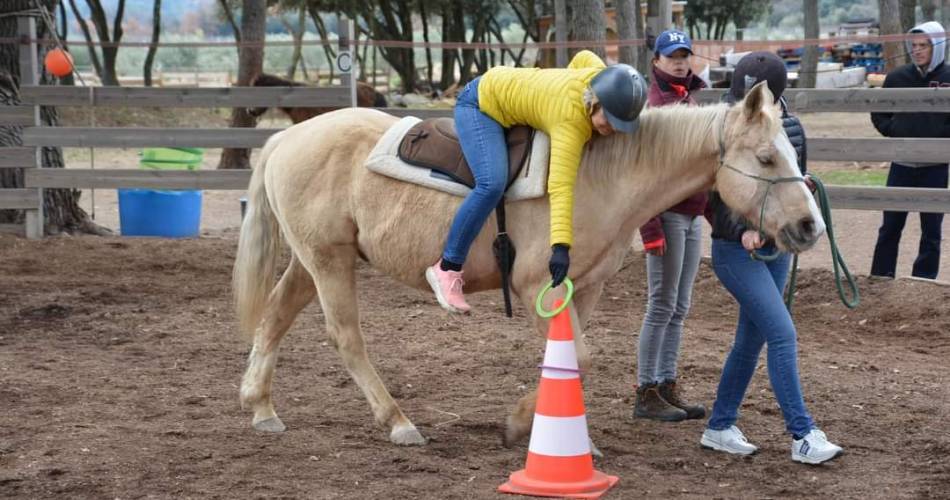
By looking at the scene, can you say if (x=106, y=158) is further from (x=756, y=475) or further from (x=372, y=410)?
(x=756, y=475)

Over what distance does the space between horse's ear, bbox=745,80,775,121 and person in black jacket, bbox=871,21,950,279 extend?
194 inches

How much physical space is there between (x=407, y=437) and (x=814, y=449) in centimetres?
178

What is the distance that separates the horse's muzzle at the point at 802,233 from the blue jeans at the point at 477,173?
1164 mm

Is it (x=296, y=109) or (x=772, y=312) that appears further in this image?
(x=296, y=109)

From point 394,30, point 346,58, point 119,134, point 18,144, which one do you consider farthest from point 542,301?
point 394,30

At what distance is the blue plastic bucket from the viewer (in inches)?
439

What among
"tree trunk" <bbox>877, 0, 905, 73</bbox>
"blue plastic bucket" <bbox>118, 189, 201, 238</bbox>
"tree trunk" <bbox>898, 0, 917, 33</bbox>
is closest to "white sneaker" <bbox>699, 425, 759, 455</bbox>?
"blue plastic bucket" <bbox>118, 189, 201, 238</bbox>

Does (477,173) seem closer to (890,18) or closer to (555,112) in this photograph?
(555,112)

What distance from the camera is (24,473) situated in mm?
4500

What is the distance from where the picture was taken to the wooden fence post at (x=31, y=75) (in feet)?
35.8

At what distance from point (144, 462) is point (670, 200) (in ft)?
8.08

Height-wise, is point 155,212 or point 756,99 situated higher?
point 756,99

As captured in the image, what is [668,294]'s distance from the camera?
17.9 feet

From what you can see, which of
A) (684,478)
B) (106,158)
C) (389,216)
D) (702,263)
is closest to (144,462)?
(389,216)
